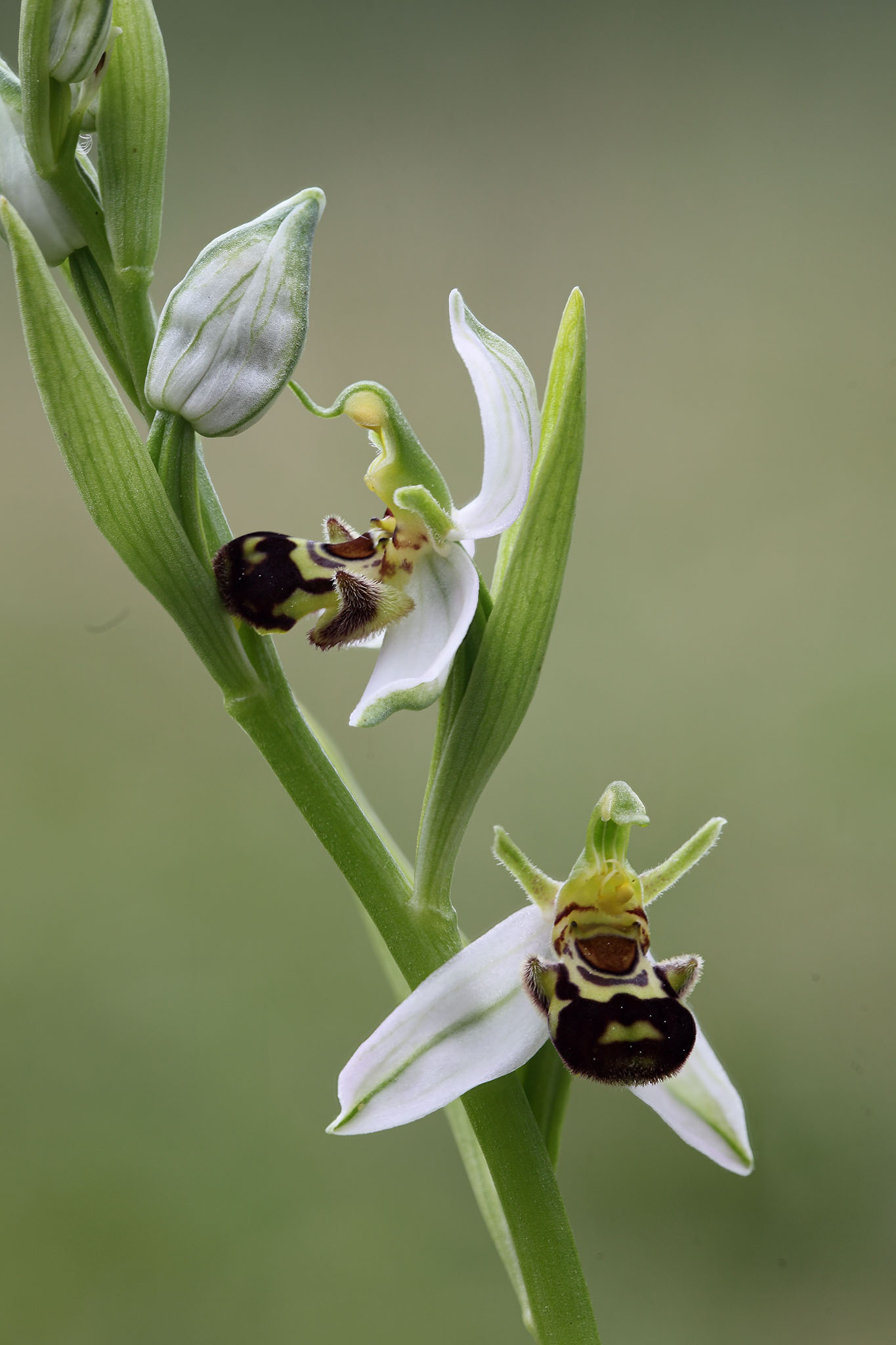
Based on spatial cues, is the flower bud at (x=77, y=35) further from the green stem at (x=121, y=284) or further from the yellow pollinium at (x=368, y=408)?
the yellow pollinium at (x=368, y=408)

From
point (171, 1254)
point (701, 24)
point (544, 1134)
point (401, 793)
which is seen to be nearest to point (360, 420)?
point (544, 1134)

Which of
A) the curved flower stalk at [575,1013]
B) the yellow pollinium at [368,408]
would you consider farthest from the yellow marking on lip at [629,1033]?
the yellow pollinium at [368,408]

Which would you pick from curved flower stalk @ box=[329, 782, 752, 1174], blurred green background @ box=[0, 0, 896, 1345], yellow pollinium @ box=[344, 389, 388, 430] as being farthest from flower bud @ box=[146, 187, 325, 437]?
blurred green background @ box=[0, 0, 896, 1345]

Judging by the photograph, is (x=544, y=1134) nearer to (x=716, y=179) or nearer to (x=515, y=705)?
(x=515, y=705)

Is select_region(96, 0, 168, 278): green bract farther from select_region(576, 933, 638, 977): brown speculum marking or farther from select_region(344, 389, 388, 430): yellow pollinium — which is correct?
select_region(576, 933, 638, 977): brown speculum marking

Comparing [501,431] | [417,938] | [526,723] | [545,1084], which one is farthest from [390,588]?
[526,723]

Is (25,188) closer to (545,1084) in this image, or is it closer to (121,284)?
(121,284)
